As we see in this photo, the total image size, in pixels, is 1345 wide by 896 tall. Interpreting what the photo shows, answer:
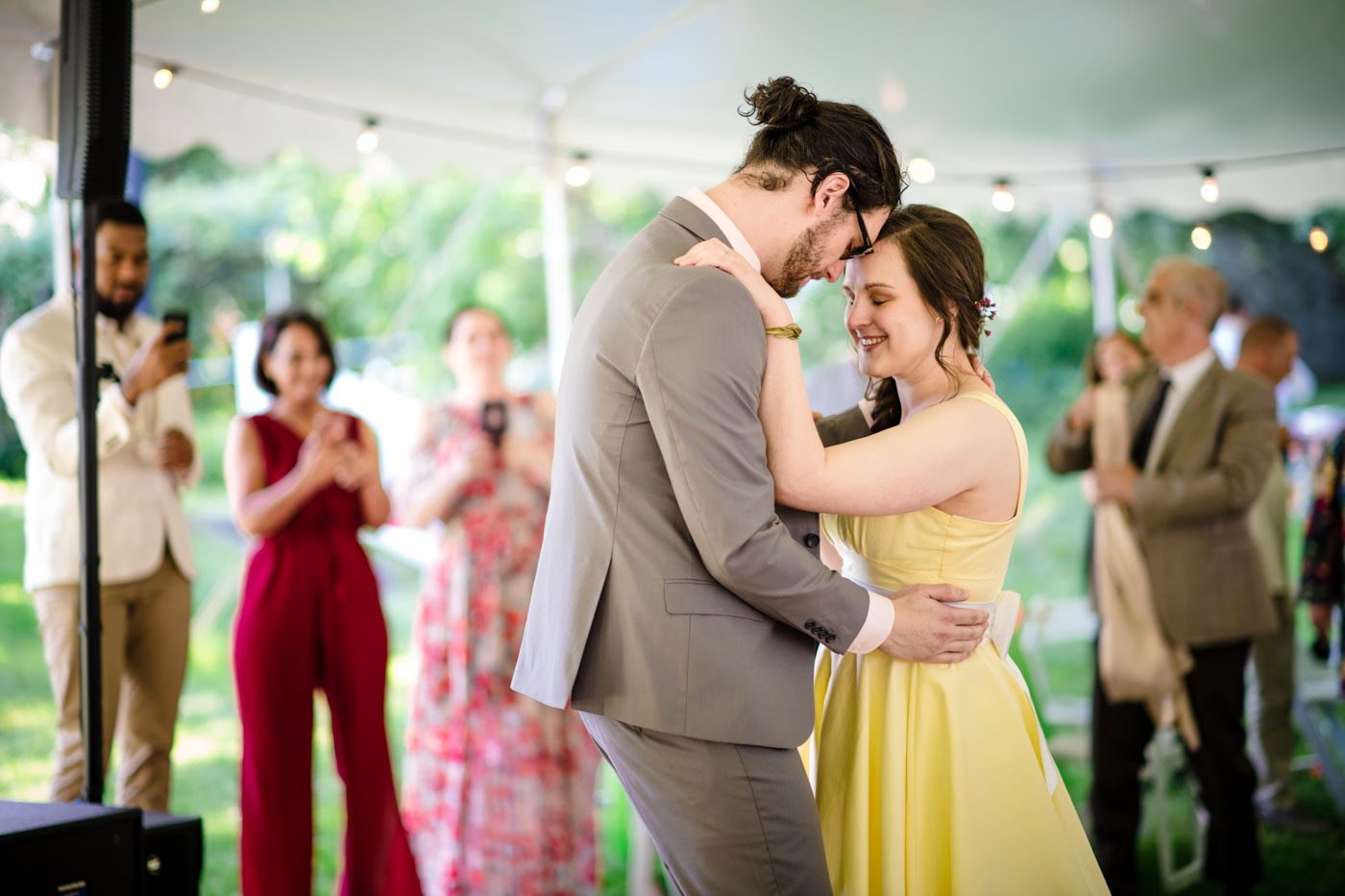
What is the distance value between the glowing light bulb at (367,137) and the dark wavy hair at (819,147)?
2.78 m

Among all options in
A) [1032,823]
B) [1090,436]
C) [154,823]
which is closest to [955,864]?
[1032,823]

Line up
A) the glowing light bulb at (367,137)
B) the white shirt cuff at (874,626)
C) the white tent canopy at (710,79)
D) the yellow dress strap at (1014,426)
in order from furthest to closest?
the glowing light bulb at (367,137)
the white tent canopy at (710,79)
the yellow dress strap at (1014,426)
the white shirt cuff at (874,626)

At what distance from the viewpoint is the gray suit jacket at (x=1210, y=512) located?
4043mm

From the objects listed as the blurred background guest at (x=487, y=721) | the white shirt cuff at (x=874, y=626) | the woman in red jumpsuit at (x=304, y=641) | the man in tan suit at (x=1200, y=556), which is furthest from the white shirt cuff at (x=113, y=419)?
the man in tan suit at (x=1200, y=556)

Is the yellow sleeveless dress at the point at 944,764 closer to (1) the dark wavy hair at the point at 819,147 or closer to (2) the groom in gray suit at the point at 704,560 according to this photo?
(2) the groom in gray suit at the point at 704,560

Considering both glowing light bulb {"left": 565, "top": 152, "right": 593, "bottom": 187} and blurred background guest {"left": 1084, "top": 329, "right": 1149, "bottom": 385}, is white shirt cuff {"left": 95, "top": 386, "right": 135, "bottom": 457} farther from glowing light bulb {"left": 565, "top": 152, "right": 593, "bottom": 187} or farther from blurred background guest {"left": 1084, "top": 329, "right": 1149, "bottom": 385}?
blurred background guest {"left": 1084, "top": 329, "right": 1149, "bottom": 385}

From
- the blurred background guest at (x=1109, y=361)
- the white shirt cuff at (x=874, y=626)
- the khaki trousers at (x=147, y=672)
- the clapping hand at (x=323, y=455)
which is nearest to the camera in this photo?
the white shirt cuff at (x=874, y=626)

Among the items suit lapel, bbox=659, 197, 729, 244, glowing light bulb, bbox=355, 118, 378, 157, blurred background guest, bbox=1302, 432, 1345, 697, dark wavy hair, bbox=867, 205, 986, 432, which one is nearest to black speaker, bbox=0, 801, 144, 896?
suit lapel, bbox=659, 197, 729, 244

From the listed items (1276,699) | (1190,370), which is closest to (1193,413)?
(1190,370)

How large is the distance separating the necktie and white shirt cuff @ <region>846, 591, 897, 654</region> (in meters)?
2.58

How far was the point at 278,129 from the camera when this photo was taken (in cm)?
439

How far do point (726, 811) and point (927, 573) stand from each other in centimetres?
59

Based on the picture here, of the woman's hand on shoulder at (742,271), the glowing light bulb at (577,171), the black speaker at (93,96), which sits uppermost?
the glowing light bulb at (577,171)

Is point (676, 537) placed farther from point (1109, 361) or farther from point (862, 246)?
point (1109, 361)
